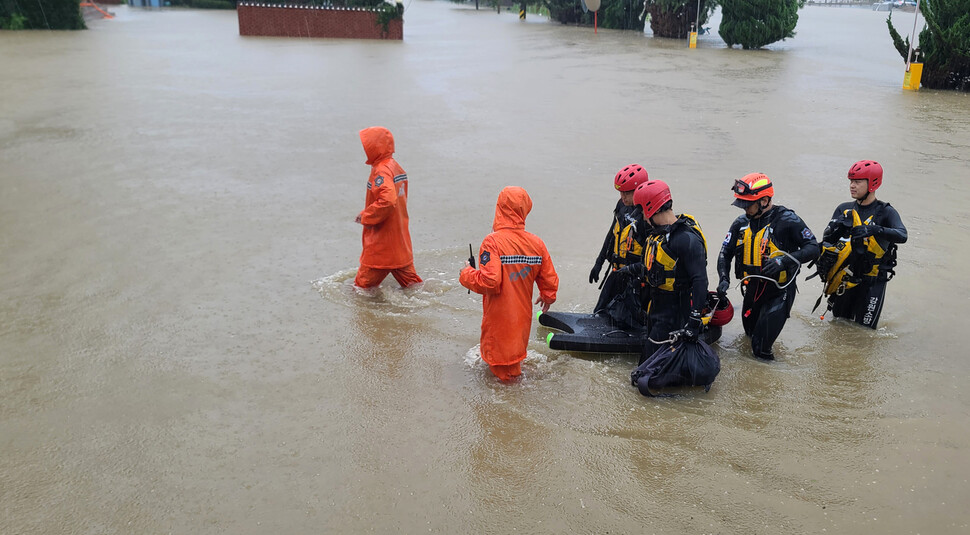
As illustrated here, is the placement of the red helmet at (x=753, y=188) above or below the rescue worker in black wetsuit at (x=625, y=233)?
above

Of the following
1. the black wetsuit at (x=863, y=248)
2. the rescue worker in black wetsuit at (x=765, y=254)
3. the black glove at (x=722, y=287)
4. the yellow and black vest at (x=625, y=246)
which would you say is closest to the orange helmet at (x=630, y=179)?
the yellow and black vest at (x=625, y=246)

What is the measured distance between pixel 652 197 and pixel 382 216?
8.83ft

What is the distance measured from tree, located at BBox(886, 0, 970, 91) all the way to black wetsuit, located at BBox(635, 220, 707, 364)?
17458 millimetres

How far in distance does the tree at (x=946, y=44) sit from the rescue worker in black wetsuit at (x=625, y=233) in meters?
16.9

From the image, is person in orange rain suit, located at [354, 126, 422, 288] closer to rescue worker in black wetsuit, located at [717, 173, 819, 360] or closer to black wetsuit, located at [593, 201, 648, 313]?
black wetsuit, located at [593, 201, 648, 313]

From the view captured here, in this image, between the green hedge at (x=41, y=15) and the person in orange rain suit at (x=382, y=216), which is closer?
the person in orange rain suit at (x=382, y=216)

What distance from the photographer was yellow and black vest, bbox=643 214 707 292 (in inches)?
202

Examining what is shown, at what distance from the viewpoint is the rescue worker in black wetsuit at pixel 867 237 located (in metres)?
5.99

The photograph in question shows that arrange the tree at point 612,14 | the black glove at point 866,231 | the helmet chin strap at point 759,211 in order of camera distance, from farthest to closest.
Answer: the tree at point 612,14, the black glove at point 866,231, the helmet chin strap at point 759,211

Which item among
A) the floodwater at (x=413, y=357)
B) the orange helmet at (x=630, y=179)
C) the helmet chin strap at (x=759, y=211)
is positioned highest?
the orange helmet at (x=630, y=179)

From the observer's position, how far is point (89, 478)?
427 centimetres

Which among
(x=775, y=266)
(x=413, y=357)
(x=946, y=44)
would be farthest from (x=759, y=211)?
(x=946, y=44)

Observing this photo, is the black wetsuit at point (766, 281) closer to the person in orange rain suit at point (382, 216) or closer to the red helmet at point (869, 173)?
the red helmet at point (869, 173)

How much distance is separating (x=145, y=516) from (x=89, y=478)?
1.83ft
